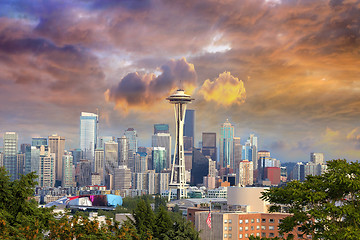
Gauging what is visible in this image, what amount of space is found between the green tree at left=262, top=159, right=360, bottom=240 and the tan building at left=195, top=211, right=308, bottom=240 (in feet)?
171

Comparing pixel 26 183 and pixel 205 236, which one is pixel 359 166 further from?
pixel 205 236

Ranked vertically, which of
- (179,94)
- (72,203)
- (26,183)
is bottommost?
(72,203)

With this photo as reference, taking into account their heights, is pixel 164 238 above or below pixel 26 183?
below

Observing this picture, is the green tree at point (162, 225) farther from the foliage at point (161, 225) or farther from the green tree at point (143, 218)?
the green tree at point (143, 218)

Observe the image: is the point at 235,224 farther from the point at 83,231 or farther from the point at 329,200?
the point at 83,231

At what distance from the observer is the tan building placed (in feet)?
229

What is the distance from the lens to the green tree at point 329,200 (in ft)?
53.8

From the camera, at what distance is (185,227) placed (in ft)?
106

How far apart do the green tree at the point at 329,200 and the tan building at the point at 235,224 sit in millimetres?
51977

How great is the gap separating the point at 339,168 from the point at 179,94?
5388 inches

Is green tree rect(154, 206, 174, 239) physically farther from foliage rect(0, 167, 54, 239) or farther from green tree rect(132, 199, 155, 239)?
foliage rect(0, 167, 54, 239)

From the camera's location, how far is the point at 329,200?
57.1ft

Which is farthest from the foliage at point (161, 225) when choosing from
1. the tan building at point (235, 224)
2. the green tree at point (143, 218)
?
the tan building at point (235, 224)

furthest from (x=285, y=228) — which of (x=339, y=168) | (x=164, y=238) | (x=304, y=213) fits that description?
(x=164, y=238)
